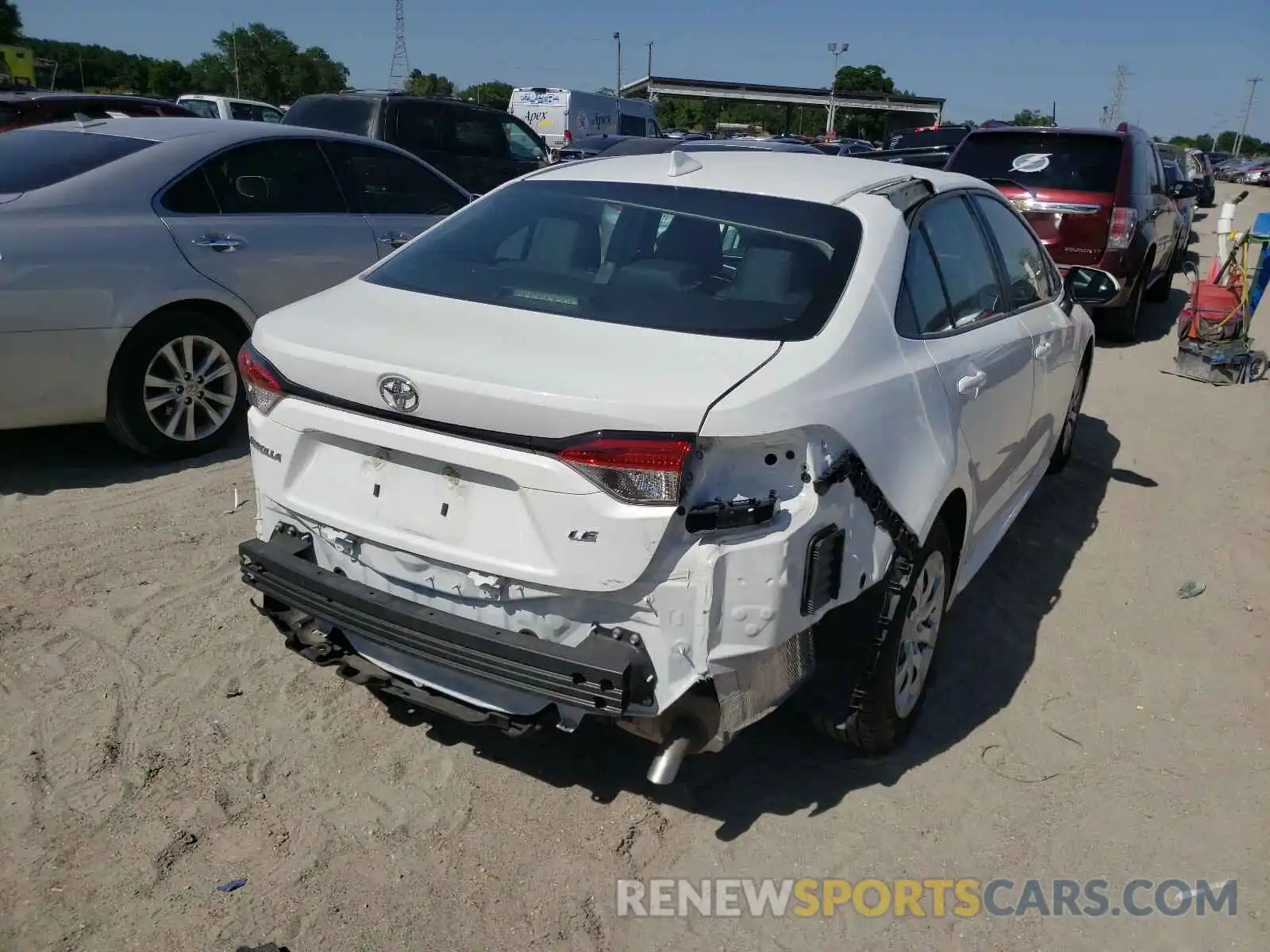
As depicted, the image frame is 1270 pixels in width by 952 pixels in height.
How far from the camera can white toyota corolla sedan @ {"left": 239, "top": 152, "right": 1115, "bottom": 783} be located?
230cm

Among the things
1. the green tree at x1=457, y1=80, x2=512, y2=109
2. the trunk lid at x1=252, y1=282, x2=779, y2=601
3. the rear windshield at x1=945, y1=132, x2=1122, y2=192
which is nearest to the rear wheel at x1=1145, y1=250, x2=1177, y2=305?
the rear windshield at x1=945, y1=132, x2=1122, y2=192

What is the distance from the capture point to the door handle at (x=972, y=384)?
3113mm

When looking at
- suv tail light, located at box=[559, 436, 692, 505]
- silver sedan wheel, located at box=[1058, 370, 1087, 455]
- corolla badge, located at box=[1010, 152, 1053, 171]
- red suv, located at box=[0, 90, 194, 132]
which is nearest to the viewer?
suv tail light, located at box=[559, 436, 692, 505]

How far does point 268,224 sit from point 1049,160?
22.8 ft

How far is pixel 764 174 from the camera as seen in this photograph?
134 inches

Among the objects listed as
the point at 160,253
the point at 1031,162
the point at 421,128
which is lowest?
the point at 160,253

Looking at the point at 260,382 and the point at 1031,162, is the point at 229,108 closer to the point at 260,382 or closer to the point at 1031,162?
the point at 1031,162

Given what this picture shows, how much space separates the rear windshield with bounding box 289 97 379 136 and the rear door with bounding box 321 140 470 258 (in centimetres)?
564

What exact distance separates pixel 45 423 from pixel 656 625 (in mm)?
3600

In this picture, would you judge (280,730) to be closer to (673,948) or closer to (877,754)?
(673,948)

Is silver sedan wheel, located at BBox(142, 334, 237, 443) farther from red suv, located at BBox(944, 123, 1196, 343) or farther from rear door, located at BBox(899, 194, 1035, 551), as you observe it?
red suv, located at BBox(944, 123, 1196, 343)

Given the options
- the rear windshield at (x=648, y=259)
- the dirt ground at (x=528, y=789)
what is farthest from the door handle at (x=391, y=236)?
the rear windshield at (x=648, y=259)

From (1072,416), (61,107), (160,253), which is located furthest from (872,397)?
(61,107)

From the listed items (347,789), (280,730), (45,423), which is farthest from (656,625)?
(45,423)
